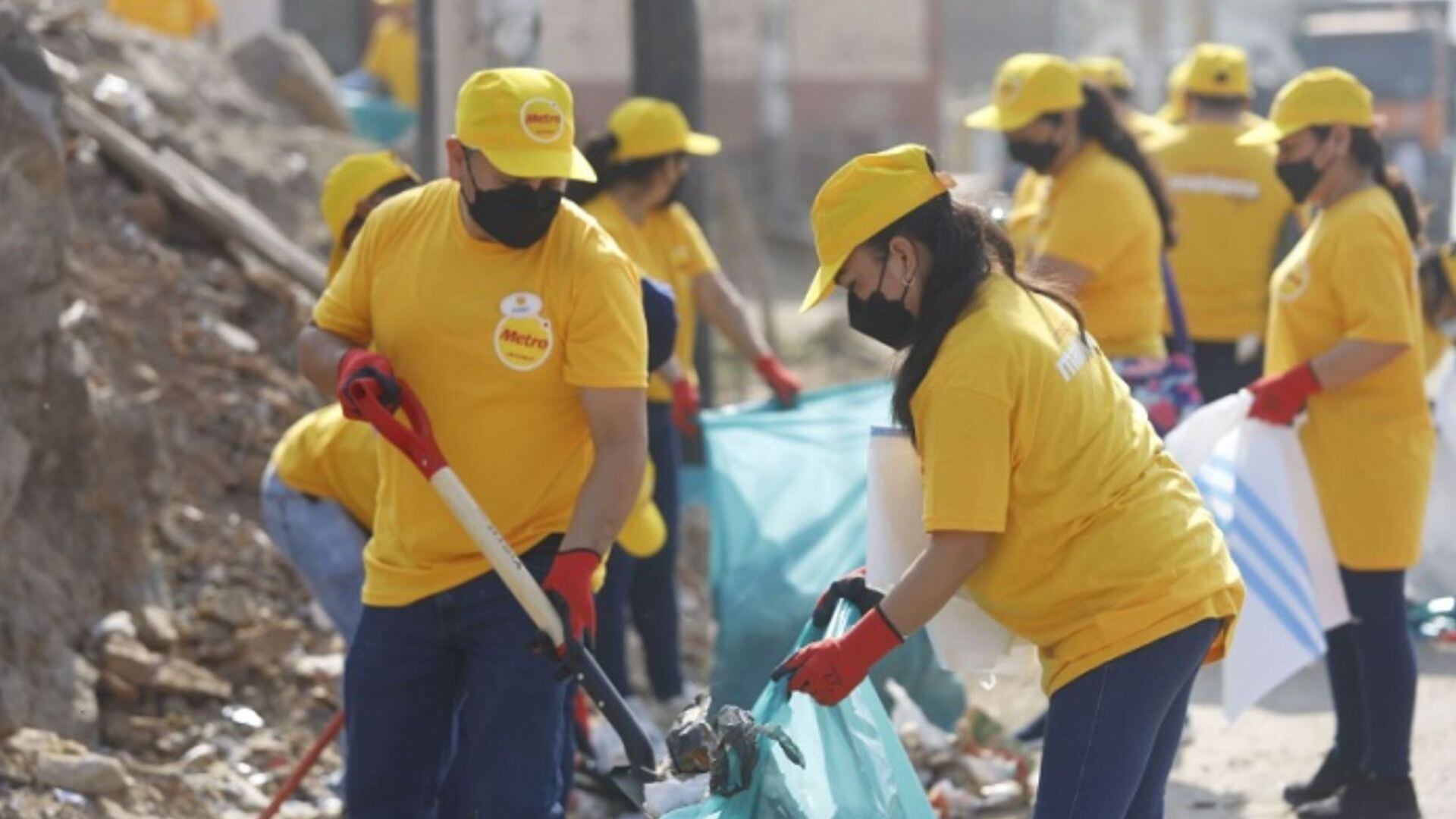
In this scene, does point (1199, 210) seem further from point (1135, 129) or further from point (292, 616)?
point (292, 616)

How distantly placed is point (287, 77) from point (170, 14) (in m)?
2.19

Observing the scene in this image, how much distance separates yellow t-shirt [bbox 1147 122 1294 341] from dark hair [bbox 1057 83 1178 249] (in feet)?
3.62

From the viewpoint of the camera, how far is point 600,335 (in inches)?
191

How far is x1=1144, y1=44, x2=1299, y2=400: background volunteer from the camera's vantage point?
825 cm

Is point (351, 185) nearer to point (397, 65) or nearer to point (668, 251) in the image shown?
point (668, 251)

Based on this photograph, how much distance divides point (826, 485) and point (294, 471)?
2.05 metres

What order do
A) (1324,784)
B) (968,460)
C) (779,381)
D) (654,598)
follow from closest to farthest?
1. (968,460)
2. (1324,784)
3. (654,598)
4. (779,381)

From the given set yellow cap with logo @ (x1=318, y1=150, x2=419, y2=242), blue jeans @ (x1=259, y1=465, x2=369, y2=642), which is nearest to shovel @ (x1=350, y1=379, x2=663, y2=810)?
blue jeans @ (x1=259, y1=465, x2=369, y2=642)

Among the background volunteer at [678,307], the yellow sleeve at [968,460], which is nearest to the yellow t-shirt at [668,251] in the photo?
the background volunteer at [678,307]

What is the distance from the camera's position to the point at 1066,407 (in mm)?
4090

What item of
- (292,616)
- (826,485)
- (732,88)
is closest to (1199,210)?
(826,485)

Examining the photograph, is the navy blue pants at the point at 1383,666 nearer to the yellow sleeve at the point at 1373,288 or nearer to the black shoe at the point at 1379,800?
the black shoe at the point at 1379,800

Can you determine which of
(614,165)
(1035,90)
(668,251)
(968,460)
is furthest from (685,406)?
(968,460)

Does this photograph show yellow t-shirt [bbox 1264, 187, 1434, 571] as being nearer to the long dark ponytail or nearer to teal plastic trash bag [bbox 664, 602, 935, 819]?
the long dark ponytail
